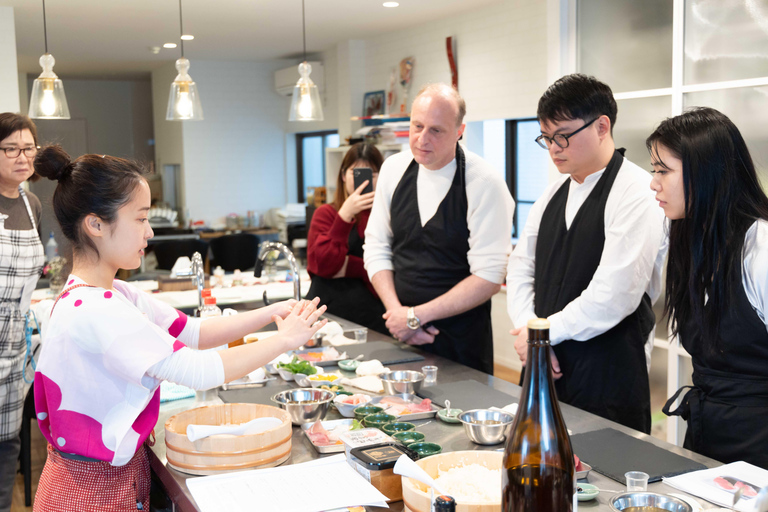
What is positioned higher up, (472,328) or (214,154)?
(214,154)

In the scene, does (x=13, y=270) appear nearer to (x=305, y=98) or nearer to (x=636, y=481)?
(x=305, y=98)

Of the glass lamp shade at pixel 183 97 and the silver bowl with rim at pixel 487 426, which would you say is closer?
the silver bowl with rim at pixel 487 426

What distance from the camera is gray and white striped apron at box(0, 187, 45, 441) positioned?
2.68 meters

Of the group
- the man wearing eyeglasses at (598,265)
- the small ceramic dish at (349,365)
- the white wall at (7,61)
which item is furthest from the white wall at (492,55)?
the small ceramic dish at (349,365)

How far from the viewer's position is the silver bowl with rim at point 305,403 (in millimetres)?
1799

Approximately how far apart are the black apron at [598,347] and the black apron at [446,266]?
1.60 feet

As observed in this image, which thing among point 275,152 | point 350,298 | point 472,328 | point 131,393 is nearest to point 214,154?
point 275,152

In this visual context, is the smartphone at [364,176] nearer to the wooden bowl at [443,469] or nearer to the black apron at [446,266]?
the black apron at [446,266]

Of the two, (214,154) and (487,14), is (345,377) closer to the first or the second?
(487,14)

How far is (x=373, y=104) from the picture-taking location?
7562mm

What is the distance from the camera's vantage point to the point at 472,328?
2.79 meters

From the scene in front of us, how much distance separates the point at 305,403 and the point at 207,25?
219 inches

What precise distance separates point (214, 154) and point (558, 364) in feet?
25.5

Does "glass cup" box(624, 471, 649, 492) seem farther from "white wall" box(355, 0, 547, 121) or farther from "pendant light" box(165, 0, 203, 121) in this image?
"white wall" box(355, 0, 547, 121)
